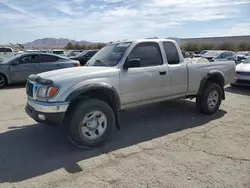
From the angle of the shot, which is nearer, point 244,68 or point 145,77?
point 145,77

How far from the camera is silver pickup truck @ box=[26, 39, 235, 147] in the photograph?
4176mm

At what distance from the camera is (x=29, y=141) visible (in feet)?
15.6

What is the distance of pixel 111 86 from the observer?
4551 millimetres

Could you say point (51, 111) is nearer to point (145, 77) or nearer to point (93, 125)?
point (93, 125)

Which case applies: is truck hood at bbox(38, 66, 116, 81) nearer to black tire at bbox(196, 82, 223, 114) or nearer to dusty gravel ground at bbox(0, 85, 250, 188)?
dusty gravel ground at bbox(0, 85, 250, 188)

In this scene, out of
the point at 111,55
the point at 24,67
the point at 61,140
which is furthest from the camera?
the point at 24,67

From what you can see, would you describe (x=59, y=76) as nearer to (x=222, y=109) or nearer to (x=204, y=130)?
(x=204, y=130)

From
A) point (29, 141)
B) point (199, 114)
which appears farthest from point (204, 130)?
point (29, 141)

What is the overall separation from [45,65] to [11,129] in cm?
668

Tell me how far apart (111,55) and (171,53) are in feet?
4.70

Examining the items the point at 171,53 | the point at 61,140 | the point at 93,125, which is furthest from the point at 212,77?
the point at 61,140

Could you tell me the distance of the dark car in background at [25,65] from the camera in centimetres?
1095

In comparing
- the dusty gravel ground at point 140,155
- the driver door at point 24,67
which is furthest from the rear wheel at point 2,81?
the dusty gravel ground at point 140,155

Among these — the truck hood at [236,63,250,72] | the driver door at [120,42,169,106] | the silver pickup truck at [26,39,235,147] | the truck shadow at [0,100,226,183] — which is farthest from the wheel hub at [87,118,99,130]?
the truck hood at [236,63,250,72]
